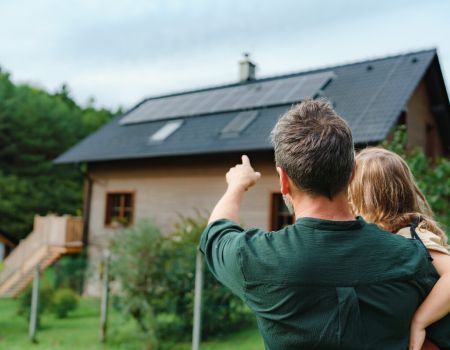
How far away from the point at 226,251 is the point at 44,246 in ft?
57.3

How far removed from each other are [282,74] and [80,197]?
63.6 feet

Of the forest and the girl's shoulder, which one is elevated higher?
the forest

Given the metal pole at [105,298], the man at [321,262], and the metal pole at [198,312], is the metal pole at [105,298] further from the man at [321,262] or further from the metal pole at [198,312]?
the man at [321,262]

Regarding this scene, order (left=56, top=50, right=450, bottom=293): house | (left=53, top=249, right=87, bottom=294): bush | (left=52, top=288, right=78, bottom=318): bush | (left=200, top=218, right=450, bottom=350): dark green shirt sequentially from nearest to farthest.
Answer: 1. (left=200, top=218, right=450, bottom=350): dark green shirt
2. (left=52, top=288, right=78, bottom=318): bush
3. (left=53, top=249, right=87, bottom=294): bush
4. (left=56, top=50, right=450, bottom=293): house

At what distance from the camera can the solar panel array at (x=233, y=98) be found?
15.6 meters

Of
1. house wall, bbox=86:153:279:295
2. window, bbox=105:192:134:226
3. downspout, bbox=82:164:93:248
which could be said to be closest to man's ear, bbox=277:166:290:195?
house wall, bbox=86:153:279:295

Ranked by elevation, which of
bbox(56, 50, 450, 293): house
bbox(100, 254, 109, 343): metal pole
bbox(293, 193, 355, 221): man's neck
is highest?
bbox(56, 50, 450, 293): house

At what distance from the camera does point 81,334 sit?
1076 cm

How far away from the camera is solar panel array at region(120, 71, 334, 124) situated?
615 inches

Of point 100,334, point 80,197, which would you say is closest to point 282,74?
point 100,334

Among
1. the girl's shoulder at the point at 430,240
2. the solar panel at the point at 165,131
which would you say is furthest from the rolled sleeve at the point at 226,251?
the solar panel at the point at 165,131

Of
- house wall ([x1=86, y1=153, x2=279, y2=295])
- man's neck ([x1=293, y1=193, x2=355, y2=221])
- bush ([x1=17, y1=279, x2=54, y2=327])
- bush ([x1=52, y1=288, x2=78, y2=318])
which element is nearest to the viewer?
man's neck ([x1=293, y1=193, x2=355, y2=221])

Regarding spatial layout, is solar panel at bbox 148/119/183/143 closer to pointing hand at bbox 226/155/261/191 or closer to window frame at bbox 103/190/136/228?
window frame at bbox 103/190/136/228

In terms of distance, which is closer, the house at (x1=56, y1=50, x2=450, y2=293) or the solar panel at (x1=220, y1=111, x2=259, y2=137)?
the house at (x1=56, y1=50, x2=450, y2=293)
